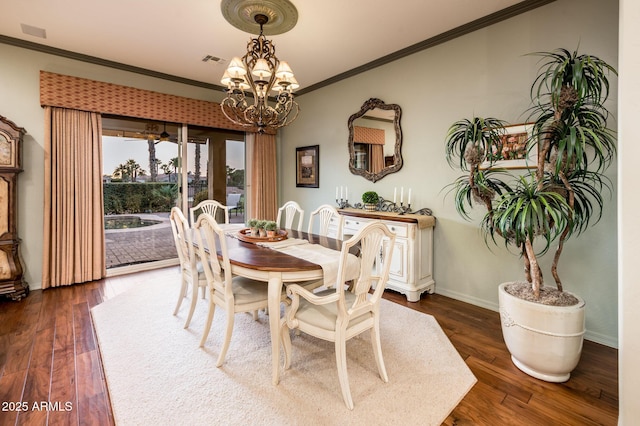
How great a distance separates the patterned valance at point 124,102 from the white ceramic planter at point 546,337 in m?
4.40

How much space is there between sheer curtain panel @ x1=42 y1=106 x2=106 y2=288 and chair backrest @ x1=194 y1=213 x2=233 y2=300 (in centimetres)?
248

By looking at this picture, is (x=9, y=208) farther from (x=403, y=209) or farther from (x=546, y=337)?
(x=546, y=337)

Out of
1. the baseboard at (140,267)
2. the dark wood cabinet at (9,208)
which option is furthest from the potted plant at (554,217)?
the dark wood cabinet at (9,208)

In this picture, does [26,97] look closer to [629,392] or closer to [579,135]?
[579,135]

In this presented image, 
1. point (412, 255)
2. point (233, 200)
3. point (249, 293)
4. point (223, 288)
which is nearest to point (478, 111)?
point (412, 255)

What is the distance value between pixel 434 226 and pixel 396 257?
1.87ft

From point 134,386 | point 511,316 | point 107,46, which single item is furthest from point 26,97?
point 511,316

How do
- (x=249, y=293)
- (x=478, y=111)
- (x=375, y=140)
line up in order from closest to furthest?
(x=249, y=293)
(x=478, y=111)
(x=375, y=140)

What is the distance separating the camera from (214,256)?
2.09 meters

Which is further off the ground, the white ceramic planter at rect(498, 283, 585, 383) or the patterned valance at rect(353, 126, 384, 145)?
the patterned valance at rect(353, 126, 384, 145)

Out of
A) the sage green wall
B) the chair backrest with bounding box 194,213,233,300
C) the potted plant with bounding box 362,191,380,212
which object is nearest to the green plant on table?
the potted plant with bounding box 362,191,380,212

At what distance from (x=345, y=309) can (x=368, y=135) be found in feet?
9.49

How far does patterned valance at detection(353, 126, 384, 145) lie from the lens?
3.95 m

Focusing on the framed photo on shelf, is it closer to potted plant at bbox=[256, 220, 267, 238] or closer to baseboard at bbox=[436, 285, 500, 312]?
baseboard at bbox=[436, 285, 500, 312]
